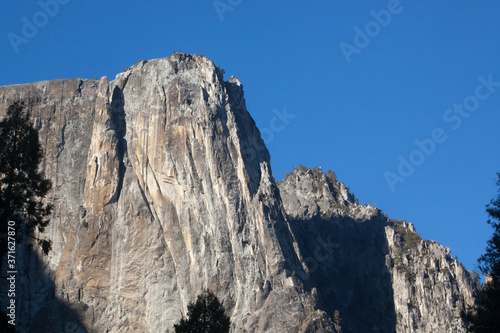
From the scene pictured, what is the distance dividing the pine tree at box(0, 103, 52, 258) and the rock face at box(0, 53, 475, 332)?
63504 millimetres

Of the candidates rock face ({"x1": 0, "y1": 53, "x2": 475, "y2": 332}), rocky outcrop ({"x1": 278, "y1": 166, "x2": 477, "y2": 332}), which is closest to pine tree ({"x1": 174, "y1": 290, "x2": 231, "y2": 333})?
rock face ({"x1": 0, "y1": 53, "x2": 475, "y2": 332})

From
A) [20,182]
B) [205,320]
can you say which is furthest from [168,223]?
[20,182]

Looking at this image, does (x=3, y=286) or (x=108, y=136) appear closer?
(x=3, y=286)

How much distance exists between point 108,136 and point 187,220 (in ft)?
59.2

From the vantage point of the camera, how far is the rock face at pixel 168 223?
11823 centimetres

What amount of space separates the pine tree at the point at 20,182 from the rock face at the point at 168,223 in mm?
63504

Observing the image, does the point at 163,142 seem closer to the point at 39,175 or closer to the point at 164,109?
the point at 164,109

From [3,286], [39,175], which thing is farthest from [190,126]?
[39,175]

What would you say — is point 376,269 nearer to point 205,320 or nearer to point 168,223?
point 168,223

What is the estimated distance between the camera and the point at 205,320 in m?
68.4

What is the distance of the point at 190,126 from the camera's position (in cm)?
12756

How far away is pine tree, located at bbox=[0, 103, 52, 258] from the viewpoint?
2034 inches

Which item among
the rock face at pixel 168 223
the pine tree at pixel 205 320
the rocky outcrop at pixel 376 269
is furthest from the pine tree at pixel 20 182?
the rocky outcrop at pixel 376 269

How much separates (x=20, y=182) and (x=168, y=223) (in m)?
71.0
